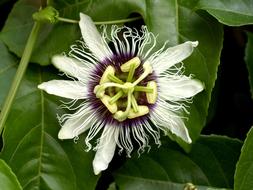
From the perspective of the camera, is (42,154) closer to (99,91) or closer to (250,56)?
(99,91)

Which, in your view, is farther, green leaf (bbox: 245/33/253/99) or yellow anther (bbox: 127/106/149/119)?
green leaf (bbox: 245/33/253/99)

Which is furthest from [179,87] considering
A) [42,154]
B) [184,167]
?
Result: [42,154]

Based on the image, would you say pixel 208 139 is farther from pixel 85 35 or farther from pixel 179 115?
pixel 85 35

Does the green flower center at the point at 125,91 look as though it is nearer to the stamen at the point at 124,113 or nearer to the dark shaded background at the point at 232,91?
the stamen at the point at 124,113

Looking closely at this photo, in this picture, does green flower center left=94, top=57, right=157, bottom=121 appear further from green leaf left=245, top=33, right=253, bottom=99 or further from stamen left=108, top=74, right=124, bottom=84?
green leaf left=245, top=33, right=253, bottom=99

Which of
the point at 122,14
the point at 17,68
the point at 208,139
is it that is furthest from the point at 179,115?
the point at 17,68

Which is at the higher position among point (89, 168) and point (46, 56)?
point (46, 56)

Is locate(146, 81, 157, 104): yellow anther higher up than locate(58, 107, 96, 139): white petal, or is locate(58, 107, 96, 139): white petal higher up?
locate(146, 81, 157, 104): yellow anther

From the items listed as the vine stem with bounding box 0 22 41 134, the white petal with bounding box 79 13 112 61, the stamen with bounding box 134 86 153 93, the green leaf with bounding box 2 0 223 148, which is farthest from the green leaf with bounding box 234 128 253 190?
the vine stem with bounding box 0 22 41 134
